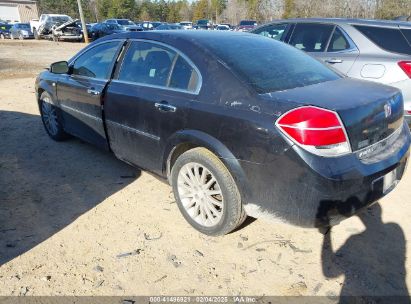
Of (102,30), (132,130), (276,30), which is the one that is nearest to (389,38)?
(276,30)

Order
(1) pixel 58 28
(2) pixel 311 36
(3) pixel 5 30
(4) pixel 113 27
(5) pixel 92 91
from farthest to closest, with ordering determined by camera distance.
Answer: (3) pixel 5 30 → (4) pixel 113 27 → (1) pixel 58 28 → (2) pixel 311 36 → (5) pixel 92 91

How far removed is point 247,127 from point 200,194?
846 millimetres

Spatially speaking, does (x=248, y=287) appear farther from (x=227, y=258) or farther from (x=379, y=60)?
(x=379, y=60)

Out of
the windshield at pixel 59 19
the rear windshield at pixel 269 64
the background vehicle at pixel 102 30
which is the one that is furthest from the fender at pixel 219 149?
the windshield at pixel 59 19

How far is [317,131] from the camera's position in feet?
7.33

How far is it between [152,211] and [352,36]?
3794 mm

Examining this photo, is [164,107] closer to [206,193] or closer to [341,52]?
[206,193]

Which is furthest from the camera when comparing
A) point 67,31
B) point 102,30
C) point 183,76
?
point 102,30

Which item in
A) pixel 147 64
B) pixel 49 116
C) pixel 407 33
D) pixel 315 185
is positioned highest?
pixel 407 33

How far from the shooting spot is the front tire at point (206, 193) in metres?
2.71

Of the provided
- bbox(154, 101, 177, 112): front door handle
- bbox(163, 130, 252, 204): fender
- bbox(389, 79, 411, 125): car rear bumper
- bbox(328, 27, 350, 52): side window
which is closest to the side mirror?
bbox(154, 101, 177, 112): front door handle

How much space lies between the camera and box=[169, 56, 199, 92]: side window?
288 centimetres

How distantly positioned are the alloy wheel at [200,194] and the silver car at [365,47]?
292 centimetres

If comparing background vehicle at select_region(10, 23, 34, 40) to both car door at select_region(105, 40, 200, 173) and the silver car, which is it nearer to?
the silver car
